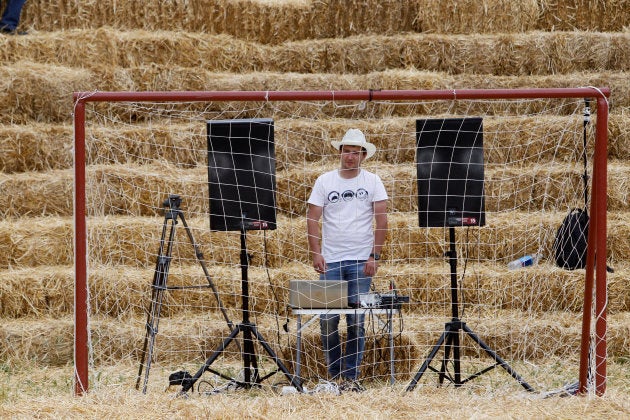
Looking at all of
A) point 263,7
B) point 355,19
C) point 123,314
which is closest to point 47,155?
point 123,314

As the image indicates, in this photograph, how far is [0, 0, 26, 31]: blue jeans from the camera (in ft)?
30.9

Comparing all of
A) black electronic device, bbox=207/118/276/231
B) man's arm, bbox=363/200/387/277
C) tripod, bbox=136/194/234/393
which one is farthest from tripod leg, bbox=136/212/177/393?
man's arm, bbox=363/200/387/277

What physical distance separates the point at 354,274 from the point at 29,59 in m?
4.45

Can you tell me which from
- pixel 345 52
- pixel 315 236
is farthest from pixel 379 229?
pixel 345 52

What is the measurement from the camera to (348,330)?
6281 mm

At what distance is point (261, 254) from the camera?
7.78 m

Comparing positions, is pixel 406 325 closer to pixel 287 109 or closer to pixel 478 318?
pixel 478 318

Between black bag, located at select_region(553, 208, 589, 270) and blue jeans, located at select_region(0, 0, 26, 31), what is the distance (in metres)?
5.47

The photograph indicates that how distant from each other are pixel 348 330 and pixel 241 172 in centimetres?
117

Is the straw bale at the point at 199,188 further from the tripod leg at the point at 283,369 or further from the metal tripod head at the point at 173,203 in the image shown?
the tripod leg at the point at 283,369

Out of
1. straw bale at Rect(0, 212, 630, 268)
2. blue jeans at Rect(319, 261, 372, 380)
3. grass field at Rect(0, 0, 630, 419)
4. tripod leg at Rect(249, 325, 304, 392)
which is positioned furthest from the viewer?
straw bale at Rect(0, 212, 630, 268)

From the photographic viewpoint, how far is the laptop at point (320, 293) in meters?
6.00

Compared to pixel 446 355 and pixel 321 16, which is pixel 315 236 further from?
pixel 321 16

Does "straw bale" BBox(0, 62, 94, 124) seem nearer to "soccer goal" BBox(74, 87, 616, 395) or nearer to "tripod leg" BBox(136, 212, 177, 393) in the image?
A: "soccer goal" BBox(74, 87, 616, 395)
